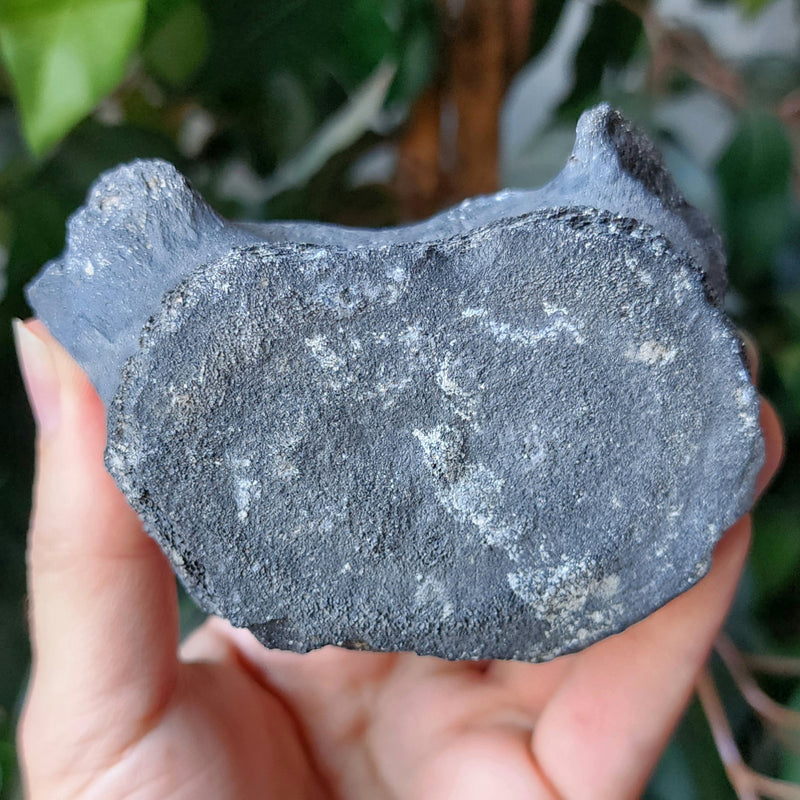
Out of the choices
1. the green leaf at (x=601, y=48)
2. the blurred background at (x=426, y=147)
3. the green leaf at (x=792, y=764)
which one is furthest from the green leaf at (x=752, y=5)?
the green leaf at (x=792, y=764)

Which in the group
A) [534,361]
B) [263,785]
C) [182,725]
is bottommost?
[263,785]

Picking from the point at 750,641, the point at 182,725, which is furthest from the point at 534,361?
the point at 750,641

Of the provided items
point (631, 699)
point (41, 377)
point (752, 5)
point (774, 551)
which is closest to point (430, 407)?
point (41, 377)

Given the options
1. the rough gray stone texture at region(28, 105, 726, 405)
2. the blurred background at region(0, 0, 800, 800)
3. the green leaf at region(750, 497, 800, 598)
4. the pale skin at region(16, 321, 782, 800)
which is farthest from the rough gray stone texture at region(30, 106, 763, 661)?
the green leaf at region(750, 497, 800, 598)

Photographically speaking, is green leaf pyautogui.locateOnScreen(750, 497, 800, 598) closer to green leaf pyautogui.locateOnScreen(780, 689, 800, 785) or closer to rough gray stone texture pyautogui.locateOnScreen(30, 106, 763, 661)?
green leaf pyautogui.locateOnScreen(780, 689, 800, 785)

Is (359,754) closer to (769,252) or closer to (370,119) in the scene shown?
(370,119)

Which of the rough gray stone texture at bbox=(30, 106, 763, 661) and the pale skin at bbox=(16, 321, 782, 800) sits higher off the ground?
the rough gray stone texture at bbox=(30, 106, 763, 661)
